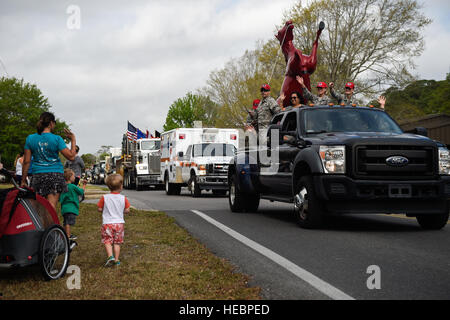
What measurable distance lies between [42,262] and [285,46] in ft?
36.2

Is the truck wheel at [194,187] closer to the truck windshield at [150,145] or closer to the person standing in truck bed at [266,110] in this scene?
the person standing in truck bed at [266,110]

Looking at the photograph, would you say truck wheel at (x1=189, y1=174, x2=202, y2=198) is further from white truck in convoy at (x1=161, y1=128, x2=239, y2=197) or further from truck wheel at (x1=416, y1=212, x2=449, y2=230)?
truck wheel at (x1=416, y1=212, x2=449, y2=230)

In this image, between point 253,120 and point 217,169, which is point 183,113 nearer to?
point 217,169

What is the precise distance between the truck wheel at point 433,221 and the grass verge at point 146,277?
3.78 m

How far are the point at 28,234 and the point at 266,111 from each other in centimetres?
789

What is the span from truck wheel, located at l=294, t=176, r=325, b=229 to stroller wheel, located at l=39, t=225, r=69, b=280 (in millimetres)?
4110

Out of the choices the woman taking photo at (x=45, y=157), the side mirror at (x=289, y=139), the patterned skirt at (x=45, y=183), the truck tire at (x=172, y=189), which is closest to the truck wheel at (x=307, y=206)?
the side mirror at (x=289, y=139)

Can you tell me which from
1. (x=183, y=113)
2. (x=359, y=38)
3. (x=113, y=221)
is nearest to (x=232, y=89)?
(x=359, y=38)

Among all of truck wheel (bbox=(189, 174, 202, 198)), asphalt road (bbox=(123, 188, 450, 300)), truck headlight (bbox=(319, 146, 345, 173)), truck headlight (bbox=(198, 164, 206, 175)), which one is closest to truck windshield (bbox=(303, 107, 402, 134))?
truck headlight (bbox=(319, 146, 345, 173))

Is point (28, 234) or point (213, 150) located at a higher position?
point (213, 150)

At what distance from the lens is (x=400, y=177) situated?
862cm

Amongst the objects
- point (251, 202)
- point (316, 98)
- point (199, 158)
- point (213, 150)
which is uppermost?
point (316, 98)

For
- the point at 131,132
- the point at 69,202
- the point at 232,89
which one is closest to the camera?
the point at 69,202

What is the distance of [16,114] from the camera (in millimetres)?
66812
